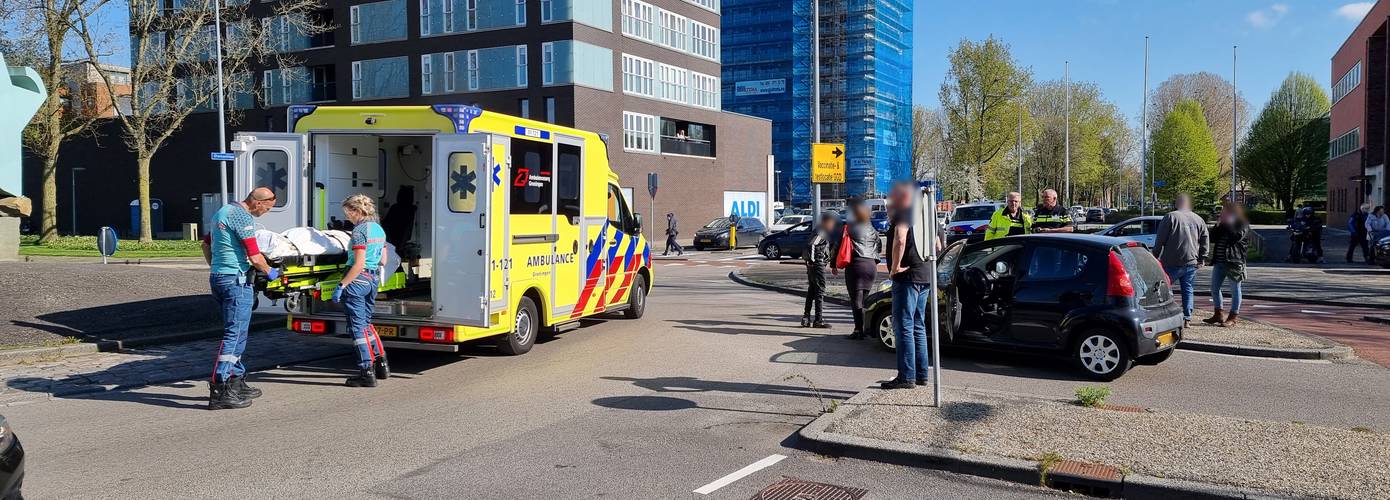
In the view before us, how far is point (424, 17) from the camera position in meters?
45.1

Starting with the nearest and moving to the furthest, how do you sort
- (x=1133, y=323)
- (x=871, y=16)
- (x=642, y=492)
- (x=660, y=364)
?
1. (x=642, y=492)
2. (x=1133, y=323)
3. (x=660, y=364)
4. (x=871, y=16)

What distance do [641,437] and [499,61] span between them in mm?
39380

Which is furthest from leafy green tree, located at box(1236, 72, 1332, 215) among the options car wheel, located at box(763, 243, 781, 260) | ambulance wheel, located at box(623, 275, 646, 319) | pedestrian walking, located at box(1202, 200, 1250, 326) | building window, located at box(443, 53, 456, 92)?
ambulance wheel, located at box(623, 275, 646, 319)

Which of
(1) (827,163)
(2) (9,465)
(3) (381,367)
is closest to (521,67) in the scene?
(1) (827,163)

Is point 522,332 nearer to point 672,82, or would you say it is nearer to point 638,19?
point 638,19

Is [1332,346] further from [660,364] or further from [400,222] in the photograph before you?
[400,222]

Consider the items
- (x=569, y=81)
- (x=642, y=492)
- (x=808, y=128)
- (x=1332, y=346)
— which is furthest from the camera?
(x=808, y=128)

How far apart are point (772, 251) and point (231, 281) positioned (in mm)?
22945

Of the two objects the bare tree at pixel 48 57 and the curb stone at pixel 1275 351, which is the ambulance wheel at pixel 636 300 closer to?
the curb stone at pixel 1275 351

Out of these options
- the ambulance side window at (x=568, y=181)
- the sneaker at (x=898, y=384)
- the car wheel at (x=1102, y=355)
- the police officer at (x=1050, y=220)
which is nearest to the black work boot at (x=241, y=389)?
the ambulance side window at (x=568, y=181)

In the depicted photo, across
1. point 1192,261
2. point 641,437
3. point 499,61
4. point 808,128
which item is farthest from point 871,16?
point 641,437

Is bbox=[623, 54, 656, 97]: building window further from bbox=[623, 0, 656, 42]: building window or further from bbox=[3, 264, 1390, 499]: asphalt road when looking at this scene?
bbox=[3, 264, 1390, 499]: asphalt road

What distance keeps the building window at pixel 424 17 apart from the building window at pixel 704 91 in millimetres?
13181

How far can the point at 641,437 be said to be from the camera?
6.51 meters
